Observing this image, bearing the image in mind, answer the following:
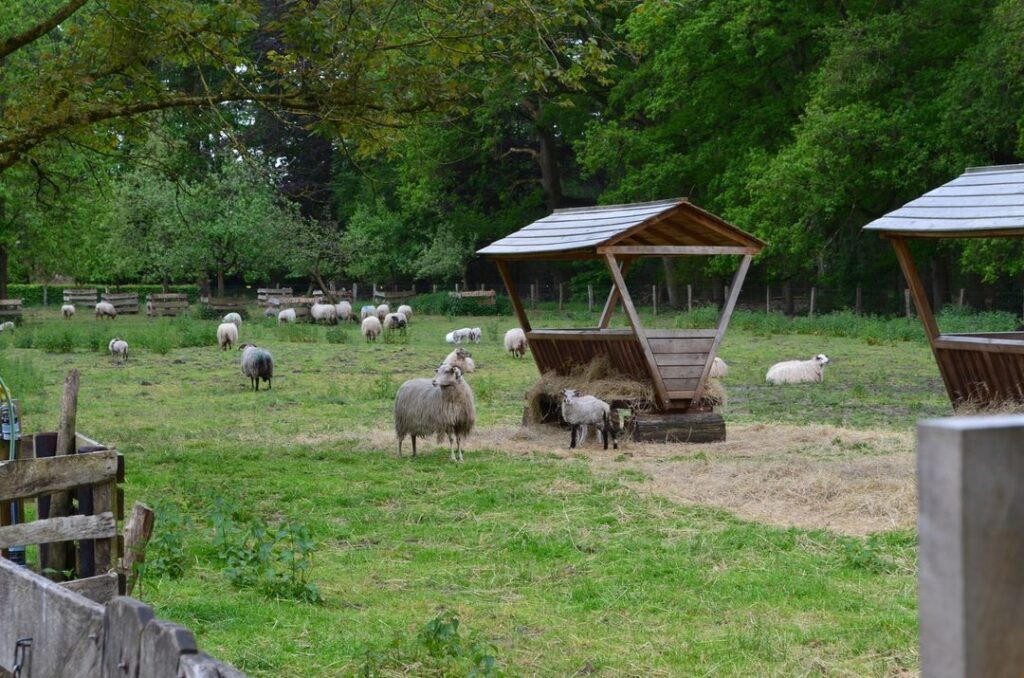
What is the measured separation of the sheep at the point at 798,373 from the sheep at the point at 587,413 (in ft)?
26.5

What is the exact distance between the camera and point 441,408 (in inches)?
504

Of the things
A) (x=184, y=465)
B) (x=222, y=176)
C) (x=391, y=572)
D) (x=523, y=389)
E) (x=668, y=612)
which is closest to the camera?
(x=668, y=612)

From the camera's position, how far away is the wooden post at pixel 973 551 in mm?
1232

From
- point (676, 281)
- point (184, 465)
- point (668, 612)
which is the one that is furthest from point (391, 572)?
point (676, 281)

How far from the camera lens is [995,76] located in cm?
2998

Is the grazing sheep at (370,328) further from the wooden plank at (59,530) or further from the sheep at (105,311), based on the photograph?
the wooden plank at (59,530)

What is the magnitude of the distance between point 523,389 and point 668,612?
47.8 ft

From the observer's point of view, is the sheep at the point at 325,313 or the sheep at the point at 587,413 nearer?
the sheep at the point at 587,413

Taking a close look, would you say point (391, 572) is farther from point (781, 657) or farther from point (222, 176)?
point (222, 176)

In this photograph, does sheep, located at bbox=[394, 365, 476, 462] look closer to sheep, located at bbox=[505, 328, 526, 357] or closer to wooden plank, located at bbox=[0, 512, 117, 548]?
wooden plank, located at bbox=[0, 512, 117, 548]

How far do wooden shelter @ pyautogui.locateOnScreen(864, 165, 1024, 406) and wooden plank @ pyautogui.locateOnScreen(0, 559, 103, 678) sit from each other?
11429 mm

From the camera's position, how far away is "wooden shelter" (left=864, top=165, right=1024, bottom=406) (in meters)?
13.2

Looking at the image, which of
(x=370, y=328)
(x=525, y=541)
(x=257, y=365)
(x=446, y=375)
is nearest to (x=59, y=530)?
(x=525, y=541)

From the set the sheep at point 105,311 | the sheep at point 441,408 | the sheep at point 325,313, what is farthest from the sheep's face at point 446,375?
the sheep at point 105,311
